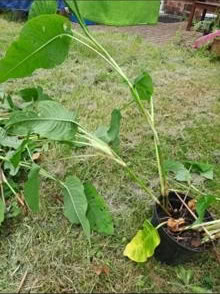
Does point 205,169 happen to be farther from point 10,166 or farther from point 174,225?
point 10,166

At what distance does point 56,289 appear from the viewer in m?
1.02

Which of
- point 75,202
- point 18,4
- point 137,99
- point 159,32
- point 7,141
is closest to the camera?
point 137,99

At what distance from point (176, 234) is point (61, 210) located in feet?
1.58

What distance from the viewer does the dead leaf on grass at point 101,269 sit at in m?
1.07

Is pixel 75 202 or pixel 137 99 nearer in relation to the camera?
pixel 137 99

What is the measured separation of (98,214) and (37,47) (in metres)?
0.61

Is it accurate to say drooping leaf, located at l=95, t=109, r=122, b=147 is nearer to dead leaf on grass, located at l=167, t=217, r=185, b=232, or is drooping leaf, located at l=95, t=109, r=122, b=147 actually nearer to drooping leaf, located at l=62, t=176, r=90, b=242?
drooping leaf, located at l=62, t=176, r=90, b=242

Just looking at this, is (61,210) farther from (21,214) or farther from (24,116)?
(24,116)

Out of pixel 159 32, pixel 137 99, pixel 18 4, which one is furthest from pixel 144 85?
pixel 18 4

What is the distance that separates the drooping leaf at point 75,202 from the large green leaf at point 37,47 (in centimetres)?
43

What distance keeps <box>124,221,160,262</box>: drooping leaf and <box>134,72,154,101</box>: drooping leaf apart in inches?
17.2

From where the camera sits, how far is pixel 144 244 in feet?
3.40

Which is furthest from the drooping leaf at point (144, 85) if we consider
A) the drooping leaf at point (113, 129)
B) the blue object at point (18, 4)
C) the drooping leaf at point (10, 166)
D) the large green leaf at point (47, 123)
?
the blue object at point (18, 4)

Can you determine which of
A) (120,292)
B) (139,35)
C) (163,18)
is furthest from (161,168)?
(163,18)
